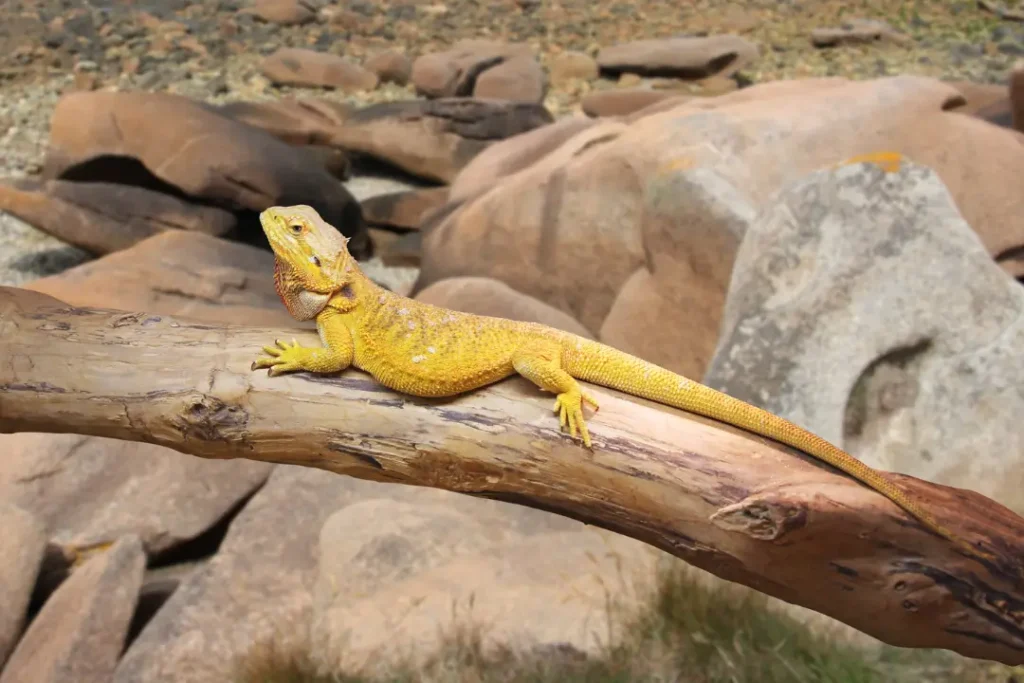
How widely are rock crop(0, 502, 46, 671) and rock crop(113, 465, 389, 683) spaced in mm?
474

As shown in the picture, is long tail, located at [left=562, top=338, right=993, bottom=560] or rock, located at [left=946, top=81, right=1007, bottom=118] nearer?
long tail, located at [left=562, top=338, right=993, bottom=560]

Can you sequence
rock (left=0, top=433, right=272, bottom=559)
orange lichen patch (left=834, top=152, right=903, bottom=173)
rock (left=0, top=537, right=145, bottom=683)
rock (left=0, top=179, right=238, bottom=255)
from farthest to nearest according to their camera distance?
rock (left=0, top=179, right=238, bottom=255) → rock (left=0, top=433, right=272, bottom=559) → orange lichen patch (left=834, top=152, right=903, bottom=173) → rock (left=0, top=537, right=145, bottom=683)

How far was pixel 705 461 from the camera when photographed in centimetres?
194

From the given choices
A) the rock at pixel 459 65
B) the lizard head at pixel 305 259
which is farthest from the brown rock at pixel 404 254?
the lizard head at pixel 305 259

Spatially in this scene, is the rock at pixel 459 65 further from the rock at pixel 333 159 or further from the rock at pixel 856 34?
the rock at pixel 856 34

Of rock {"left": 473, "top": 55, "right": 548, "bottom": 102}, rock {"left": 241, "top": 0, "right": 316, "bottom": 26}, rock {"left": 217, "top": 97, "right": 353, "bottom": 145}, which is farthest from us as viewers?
rock {"left": 473, "top": 55, "right": 548, "bottom": 102}

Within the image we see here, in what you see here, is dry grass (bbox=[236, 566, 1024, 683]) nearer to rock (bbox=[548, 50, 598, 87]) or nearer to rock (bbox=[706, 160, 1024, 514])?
rock (bbox=[706, 160, 1024, 514])

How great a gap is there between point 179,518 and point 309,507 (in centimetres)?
61

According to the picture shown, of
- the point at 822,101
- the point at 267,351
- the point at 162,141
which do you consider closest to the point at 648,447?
the point at 267,351

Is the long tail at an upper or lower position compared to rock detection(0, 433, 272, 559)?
upper

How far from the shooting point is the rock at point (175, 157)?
18.0 ft

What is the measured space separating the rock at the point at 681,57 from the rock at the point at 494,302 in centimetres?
269

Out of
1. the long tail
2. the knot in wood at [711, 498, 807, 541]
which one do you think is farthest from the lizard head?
the knot in wood at [711, 498, 807, 541]

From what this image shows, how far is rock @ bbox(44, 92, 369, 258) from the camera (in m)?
5.50
